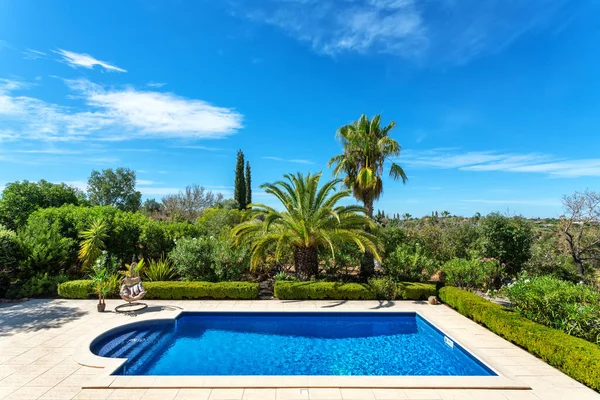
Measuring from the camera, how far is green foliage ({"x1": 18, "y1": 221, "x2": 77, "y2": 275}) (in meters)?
12.0

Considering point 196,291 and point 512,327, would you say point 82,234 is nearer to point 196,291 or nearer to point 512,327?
point 196,291

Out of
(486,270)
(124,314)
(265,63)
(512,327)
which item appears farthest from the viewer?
(265,63)

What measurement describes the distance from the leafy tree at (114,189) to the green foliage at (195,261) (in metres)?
34.8

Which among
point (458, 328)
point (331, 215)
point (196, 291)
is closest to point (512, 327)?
point (458, 328)

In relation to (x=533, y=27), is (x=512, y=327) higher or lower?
lower

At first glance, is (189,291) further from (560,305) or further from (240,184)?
(240,184)

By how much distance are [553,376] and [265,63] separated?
14059 mm

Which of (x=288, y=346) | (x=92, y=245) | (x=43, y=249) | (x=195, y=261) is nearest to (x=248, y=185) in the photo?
(x=92, y=245)

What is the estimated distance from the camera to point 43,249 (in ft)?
39.6

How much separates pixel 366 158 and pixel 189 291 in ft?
31.8

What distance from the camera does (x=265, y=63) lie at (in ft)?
45.0

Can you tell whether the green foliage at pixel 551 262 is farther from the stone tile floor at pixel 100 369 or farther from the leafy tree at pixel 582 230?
the stone tile floor at pixel 100 369

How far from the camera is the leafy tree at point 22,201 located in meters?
16.4

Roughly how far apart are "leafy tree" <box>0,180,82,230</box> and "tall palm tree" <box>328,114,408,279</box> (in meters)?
16.6
